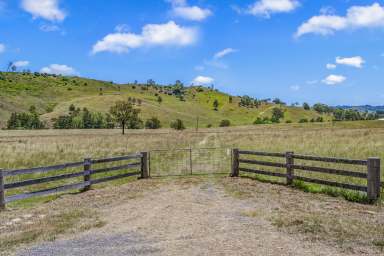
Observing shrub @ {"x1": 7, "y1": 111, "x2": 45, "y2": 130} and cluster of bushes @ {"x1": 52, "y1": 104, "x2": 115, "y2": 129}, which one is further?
cluster of bushes @ {"x1": 52, "y1": 104, "x2": 115, "y2": 129}

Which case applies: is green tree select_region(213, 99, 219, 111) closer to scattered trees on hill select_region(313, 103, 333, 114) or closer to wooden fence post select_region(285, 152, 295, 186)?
scattered trees on hill select_region(313, 103, 333, 114)

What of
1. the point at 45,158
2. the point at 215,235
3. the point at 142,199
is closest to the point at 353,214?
the point at 215,235

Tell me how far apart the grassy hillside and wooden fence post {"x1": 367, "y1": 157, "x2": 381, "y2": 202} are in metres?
94.1

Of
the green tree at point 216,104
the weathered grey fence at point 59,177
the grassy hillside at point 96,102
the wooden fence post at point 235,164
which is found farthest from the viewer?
the green tree at point 216,104

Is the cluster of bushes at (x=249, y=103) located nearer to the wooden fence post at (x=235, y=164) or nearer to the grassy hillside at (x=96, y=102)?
the grassy hillside at (x=96, y=102)

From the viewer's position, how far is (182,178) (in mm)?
15836

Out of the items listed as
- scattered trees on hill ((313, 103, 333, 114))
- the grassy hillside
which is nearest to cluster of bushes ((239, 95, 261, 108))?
the grassy hillside

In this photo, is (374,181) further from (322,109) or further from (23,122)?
(322,109)

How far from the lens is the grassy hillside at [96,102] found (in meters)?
122

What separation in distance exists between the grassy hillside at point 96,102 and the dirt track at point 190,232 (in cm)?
9130

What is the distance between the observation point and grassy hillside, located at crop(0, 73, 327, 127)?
122225 millimetres

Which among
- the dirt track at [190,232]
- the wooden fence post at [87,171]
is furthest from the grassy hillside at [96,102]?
the dirt track at [190,232]

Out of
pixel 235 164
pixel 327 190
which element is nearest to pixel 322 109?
pixel 235 164

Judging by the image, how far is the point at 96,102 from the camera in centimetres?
13512
